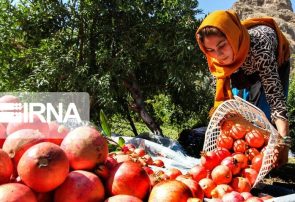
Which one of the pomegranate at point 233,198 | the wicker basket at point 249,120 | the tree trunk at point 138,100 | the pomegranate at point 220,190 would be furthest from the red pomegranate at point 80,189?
the tree trunk at point 138,100

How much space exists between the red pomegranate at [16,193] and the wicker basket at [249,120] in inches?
48.0

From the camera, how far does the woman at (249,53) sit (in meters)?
2.19

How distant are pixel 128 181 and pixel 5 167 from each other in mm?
372

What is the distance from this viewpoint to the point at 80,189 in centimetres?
109

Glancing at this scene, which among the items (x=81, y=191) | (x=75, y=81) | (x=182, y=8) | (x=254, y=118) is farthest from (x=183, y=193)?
(x=182, y=8)

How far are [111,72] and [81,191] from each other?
9.60 ft

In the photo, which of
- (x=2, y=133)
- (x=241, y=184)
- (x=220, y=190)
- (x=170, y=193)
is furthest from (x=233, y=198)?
(x=2, y=133)

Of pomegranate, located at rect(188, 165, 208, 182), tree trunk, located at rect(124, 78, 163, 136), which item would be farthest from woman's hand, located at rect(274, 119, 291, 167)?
tree trunk, located at rect(124, 78, 163, 136)

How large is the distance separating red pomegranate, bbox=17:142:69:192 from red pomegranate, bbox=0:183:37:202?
0.03 m

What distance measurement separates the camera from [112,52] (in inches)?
165

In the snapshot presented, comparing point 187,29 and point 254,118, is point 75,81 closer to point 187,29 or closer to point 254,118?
point 187,29

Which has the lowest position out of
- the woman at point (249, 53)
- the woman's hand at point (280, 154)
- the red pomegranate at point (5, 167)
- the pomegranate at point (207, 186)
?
the pomegranate at point (207, 186)

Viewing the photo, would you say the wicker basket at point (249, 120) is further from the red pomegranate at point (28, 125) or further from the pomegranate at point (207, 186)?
the red pomegranate at point (28, 125)

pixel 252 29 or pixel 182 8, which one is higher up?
pixel 182 8
